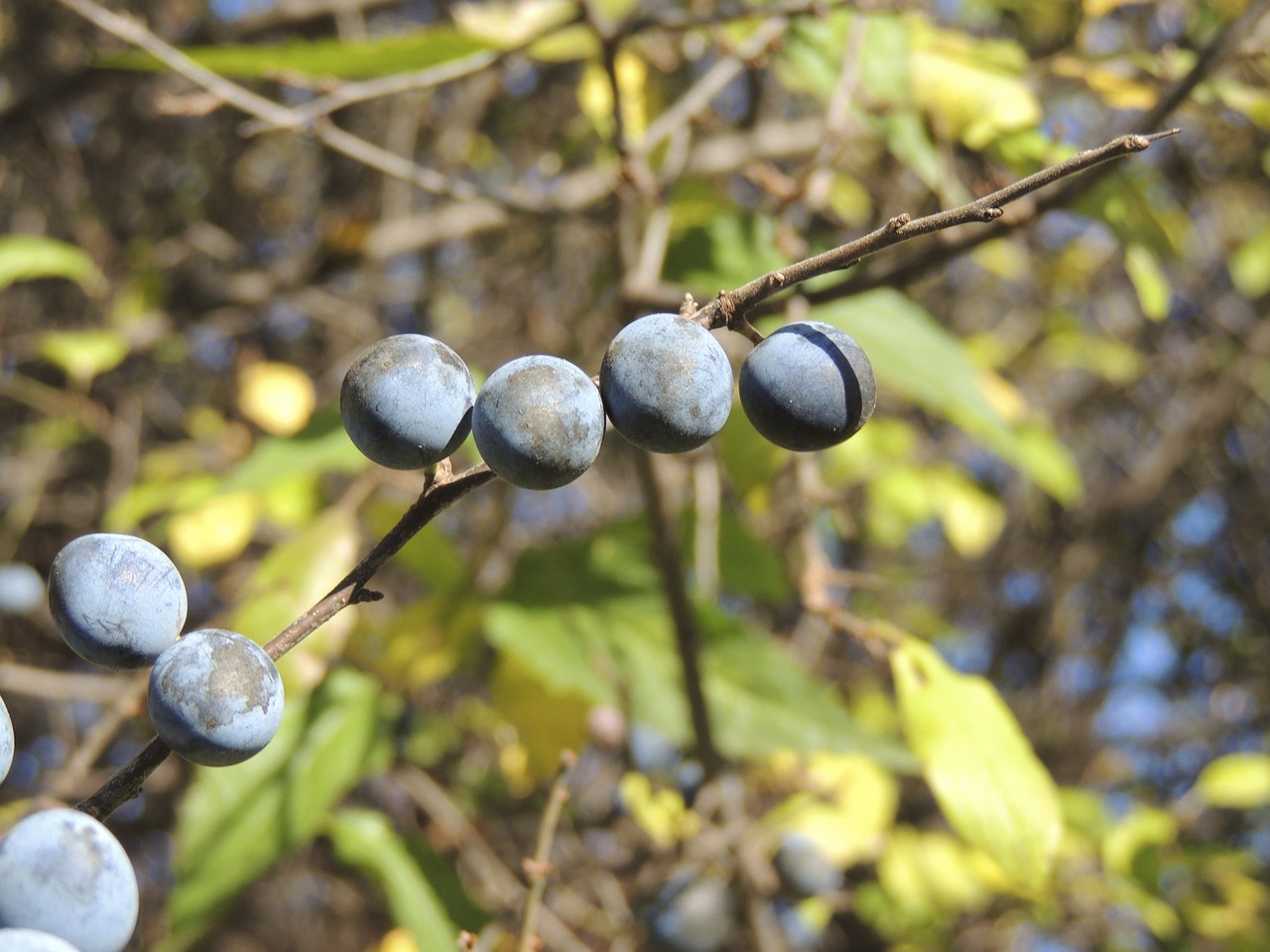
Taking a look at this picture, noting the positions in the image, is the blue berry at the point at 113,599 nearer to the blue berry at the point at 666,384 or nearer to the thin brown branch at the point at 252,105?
the blue berry at the point at 666,384

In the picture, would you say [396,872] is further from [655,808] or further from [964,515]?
[964,515]

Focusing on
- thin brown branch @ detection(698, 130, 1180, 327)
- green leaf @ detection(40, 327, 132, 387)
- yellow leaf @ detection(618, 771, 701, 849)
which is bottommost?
yellow leaf @ detection(618, 771, 701, 849)

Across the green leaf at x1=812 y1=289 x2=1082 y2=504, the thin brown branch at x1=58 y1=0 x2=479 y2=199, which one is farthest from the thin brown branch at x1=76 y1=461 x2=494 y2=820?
the thin brown branch at x1=58 y1=0 x2=479 y2=199

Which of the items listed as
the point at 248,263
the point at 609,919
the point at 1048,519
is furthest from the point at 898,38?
the point at 1048,519

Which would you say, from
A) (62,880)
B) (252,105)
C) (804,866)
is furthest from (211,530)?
(62,880)

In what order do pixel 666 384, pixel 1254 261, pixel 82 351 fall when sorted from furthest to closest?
1. pixel 1254 261
2. pixel 82 351
3. pixel 666 384

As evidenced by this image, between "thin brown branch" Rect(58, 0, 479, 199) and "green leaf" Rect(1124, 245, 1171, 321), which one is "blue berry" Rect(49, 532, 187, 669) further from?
"green leaf" Rect(1124, 245, 1171, 321)

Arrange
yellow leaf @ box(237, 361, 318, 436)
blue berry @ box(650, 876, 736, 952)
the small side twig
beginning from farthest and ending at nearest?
yellow leaf @ box(237, 361, 318, 436)
blue berry @ box(650, 876, 736, 952)
the small side twig
